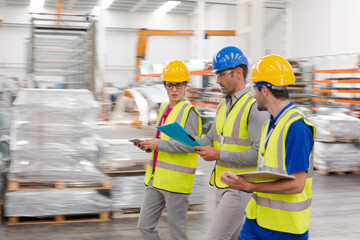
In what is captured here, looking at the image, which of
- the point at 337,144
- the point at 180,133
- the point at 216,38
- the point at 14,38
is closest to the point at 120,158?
the point at 180,133

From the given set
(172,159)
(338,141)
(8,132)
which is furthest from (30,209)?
(338,141)

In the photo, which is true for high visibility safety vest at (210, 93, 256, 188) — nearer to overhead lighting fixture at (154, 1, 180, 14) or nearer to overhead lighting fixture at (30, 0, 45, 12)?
overhead lighting fixture at (30, 0, 45, 12)

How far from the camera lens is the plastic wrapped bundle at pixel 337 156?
8.30m

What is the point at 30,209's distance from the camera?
483cm

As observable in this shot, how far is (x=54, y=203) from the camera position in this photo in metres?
4.89

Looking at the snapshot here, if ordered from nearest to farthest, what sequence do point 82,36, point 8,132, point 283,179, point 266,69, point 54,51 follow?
point 283,179 → point 266,69 → point 8,132 → point 54,51 → point 82,36

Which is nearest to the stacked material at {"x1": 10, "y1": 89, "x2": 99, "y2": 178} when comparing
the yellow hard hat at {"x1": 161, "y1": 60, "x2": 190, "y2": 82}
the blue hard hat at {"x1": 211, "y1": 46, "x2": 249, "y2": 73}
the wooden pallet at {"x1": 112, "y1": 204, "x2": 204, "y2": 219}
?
the wooden pallet at {"x1": 112, "y1": 204, "x2": 204, "y2": 219}

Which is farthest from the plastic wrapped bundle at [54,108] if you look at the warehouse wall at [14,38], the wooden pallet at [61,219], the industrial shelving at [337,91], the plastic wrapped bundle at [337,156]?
the warehouse wall at [14,38]

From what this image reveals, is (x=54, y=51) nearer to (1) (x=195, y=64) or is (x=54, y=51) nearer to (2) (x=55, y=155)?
(2) (x=55, y=155)

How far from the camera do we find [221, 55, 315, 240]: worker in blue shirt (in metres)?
1.93

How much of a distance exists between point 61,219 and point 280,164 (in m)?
3.71

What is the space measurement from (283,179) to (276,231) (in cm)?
30

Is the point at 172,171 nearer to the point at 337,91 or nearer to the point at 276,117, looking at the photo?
the point at 276,117

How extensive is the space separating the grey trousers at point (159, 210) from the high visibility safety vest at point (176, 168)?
6 cm
